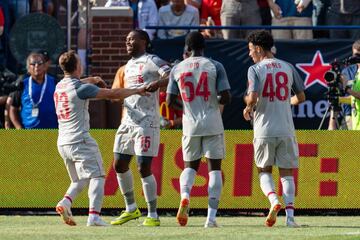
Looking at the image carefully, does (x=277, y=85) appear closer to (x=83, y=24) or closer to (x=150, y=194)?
(x=150, y=194)

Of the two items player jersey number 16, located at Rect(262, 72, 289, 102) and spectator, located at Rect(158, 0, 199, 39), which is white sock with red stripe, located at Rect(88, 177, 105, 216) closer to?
player jersey number 16, located at Rect(262, 72, 289, 102)

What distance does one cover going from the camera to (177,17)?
→ 1894 centimetres

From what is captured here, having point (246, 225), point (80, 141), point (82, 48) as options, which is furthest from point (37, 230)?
point (82, 48)

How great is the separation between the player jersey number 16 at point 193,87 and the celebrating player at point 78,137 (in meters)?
0.43

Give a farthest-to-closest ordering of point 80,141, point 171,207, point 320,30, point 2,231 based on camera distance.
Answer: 1. point 320,30
2. point 171,207
3. point 80,141
4. point 2,231

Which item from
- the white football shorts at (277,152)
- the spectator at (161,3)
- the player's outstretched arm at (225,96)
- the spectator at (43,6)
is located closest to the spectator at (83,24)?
the spectator at (43,6)

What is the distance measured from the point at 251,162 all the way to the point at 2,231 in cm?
440

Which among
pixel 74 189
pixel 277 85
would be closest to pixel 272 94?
pixel 277 85

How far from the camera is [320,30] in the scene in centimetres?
1928

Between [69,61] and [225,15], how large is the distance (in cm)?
606

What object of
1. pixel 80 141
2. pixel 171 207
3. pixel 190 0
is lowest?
pixel 171 207

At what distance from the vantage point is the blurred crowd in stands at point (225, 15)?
61.9 feet

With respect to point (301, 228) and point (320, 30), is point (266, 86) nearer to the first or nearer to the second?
point (301, 228)

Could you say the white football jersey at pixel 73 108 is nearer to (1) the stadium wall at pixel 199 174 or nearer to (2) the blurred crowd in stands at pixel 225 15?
(1) the stadium wall at pixel 199 174
